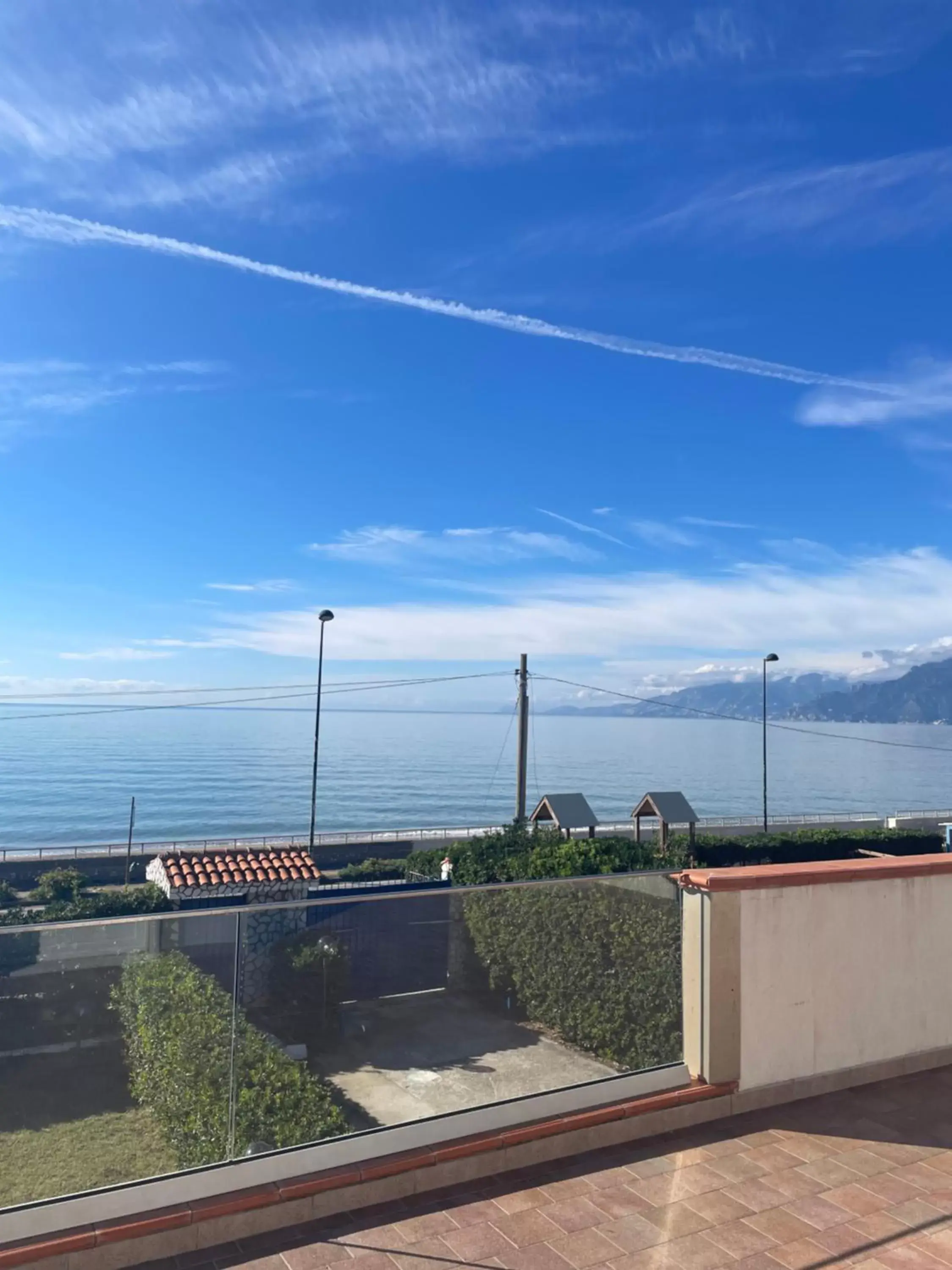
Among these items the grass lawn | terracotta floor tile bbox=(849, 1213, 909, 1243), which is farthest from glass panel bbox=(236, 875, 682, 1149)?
terracotta floor tile bbox=(849, 1213, 909, 1243)

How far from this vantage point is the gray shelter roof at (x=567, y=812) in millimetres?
26938

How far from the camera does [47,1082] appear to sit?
3740 millimetres

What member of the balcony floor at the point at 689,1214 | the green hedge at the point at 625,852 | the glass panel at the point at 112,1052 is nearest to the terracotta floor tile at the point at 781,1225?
the balcony floor at the point at 689,1214

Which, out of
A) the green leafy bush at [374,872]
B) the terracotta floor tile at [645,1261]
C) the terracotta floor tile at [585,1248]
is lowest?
the green leafy bush at [374,872]

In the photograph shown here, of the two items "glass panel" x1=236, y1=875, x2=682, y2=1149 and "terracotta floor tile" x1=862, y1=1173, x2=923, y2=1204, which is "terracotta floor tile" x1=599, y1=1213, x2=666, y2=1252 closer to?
"glass panel" x1=236, y1=875, x2=682, y2=1149

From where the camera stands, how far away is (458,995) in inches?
191

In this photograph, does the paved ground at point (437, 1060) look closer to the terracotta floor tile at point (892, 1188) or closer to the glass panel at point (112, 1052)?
the glass panel at point (112, 1052)

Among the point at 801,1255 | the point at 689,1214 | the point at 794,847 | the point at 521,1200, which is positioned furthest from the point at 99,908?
the point at 794,847

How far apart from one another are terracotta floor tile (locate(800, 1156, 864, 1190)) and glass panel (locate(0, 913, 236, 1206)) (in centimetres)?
281

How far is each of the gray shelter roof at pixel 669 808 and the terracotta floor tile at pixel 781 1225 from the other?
2370 cm

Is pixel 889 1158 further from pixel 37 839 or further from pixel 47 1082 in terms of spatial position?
pixel 37 839

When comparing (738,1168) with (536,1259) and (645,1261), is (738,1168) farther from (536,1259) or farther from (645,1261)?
(536,1259)

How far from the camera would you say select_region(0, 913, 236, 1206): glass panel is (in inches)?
145

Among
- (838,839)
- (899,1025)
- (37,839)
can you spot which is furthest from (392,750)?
(899,1025)
